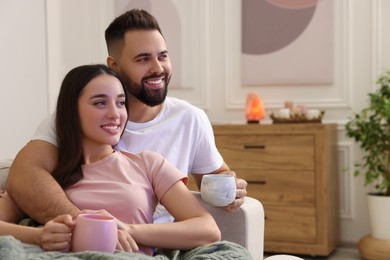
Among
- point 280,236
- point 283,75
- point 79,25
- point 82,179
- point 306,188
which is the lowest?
point 280,236

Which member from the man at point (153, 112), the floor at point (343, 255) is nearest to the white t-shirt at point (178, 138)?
the man at point (153, 112)

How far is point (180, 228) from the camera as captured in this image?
162 centimetres

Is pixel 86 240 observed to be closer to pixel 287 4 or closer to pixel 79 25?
pixel 287 4

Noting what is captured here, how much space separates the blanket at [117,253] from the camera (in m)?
1.31

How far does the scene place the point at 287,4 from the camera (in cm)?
425

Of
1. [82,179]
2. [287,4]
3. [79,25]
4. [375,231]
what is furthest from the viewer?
[79,25]

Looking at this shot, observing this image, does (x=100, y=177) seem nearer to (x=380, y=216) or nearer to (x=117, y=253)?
(x=117, y=253)

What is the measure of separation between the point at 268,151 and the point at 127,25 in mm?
2005

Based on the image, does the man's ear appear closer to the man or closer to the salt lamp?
the man

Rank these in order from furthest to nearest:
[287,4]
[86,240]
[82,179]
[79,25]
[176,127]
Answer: [79,25] < [287,4] < [176,127] < [82,179] < [86,240]

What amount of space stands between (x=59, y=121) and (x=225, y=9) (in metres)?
2.82

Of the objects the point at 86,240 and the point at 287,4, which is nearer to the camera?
the point at 86,240

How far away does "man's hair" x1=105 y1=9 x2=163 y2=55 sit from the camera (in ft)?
6.72

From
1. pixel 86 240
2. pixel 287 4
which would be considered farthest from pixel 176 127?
pixel 287 4
